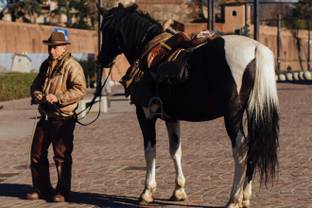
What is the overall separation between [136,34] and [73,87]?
3.25ft

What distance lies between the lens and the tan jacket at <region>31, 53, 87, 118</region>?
10.2 meters

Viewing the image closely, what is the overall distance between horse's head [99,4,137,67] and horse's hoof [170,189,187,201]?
176cm

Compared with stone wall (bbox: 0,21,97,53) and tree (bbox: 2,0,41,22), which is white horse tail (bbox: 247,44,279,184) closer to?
stone wall (bbox: 0,21,97,53)

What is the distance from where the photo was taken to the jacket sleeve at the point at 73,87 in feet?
33.1

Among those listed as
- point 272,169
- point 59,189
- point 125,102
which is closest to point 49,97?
point 59,189

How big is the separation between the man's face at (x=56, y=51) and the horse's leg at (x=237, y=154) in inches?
95.2

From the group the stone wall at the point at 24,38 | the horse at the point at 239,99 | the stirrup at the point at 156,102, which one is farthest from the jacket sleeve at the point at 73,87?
the stone wall at the point at 24,38

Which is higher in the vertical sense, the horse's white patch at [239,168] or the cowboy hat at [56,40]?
the cowboy hat at [56,40]

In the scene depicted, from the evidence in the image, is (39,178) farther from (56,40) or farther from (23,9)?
(23,9)

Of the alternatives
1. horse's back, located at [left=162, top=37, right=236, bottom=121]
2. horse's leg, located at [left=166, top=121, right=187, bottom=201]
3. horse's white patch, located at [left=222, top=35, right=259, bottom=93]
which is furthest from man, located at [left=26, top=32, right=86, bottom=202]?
horse's white patch, located at [left=222, top=35, right=259, bottom=93]

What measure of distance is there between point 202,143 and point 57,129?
6984 millimetres

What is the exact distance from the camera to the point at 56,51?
406 inches

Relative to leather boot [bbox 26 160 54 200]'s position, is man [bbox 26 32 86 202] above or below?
above

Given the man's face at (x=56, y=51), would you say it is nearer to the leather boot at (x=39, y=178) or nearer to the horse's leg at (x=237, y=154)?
the leather boot at (x=39, y=178)
